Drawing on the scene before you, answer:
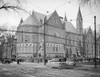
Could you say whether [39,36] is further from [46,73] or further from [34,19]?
[46,73]

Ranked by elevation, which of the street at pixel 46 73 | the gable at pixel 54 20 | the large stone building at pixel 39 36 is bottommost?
the street at pixel 46 73

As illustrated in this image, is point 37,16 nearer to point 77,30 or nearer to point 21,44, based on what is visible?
point 21,44

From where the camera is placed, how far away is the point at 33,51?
54188 millimetres

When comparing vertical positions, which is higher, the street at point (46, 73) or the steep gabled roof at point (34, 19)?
the steep gabled roof at point (34, 19)

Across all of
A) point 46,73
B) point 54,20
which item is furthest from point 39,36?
point 46,73

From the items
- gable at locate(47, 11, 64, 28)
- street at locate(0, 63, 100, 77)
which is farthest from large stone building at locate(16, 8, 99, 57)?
street at locate(0, 63, 100, 77)

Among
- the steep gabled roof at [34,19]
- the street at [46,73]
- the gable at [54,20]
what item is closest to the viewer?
the street at [46,73]

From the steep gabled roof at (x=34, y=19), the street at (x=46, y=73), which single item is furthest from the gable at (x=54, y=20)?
the street at (x=46, y=73)

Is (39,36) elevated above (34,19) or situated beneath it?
situated beneath

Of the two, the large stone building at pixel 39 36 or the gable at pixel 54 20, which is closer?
the large stone building at pixel 39 36

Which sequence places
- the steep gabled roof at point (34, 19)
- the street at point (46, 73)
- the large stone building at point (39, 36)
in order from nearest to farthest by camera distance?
1. the street at point (46, 73)
2. the large stone building at point (39, 36)
3. the steep gabled roof at point (34, 19)

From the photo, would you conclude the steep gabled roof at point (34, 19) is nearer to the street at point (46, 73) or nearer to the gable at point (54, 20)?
the gable at point (54, 20)

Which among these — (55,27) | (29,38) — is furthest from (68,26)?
(29,38)

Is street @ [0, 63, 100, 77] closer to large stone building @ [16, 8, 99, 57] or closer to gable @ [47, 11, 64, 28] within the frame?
large stone building @ [16, 8, 99, 57]
